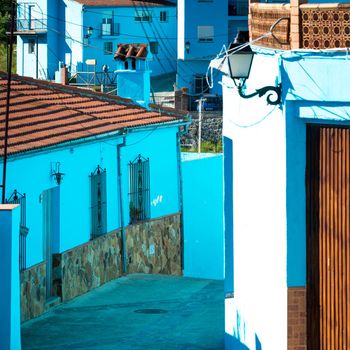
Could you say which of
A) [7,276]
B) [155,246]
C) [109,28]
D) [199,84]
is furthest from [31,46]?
[7,276]

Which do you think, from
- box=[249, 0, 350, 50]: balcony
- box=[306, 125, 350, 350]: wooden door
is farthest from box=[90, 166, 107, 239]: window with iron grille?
box=[306, 125, 350, 350]: wooden door

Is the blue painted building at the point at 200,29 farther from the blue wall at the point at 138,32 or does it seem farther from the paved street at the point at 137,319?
the paved street at the point at 137,319

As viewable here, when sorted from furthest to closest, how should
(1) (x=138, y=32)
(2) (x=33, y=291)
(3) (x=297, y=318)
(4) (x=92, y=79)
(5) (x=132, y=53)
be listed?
(1) (x=138, y=32)
(4) (x=92, y=79)
(5) (x=132, y=53)
(2) (x=33, y=291)
(3) (x=297, y=318)

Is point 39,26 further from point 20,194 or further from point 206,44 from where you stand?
point 20,194

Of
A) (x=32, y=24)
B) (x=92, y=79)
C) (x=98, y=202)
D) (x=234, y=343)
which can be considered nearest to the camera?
(x=234, y=343)

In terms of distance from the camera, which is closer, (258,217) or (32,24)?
(258,217)

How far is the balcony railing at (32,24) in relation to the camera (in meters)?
65.9

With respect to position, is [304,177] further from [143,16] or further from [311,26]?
[143,16]

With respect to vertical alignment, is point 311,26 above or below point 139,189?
above

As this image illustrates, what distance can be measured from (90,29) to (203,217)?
131 ft

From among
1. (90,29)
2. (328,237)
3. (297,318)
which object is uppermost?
(90,29)

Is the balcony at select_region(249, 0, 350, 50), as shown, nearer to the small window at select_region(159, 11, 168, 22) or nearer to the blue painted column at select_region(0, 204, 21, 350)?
the blue painted column at select_region(0, 204, 21, 350)

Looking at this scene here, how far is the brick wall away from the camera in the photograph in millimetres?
11344

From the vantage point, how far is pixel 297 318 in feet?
37.3
